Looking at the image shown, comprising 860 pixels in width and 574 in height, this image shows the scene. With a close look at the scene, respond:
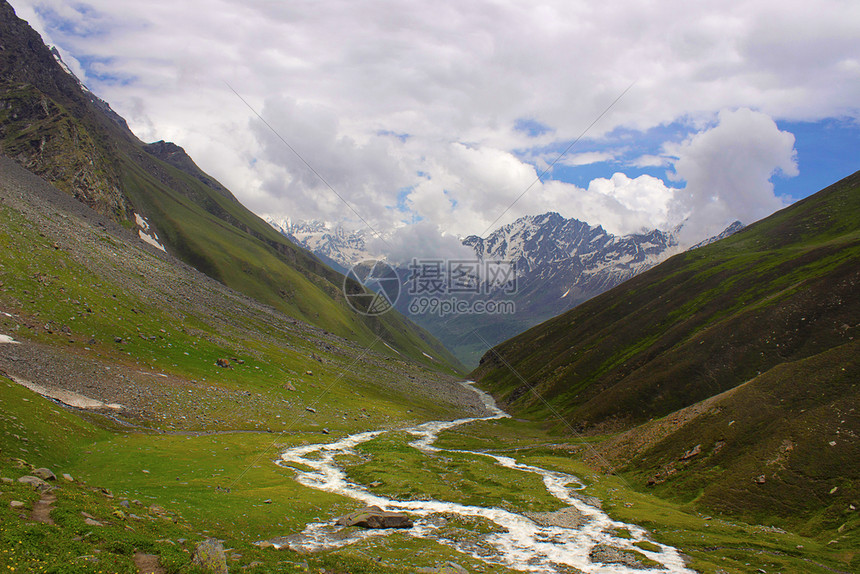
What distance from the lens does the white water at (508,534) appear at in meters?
26.5

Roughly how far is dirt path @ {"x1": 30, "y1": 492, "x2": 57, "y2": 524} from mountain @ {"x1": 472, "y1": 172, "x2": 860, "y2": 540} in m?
Answer: 48.7

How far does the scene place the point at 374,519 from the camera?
97.7 feet

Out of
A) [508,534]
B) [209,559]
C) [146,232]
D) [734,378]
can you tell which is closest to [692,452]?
[508,534]

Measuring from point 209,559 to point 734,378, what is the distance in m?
89.3

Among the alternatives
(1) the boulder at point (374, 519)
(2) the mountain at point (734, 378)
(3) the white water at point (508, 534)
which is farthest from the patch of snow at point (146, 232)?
(1) the boulder at point (374, 519)

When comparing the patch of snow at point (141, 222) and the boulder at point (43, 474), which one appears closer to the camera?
the boulder at point (43, 474)

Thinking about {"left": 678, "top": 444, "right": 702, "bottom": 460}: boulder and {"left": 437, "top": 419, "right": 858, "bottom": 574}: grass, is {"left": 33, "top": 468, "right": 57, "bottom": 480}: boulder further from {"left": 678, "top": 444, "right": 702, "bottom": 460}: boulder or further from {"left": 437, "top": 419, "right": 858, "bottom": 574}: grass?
{"left": 678, "top": 444, "right": 702, "bottom": 460}: boulder

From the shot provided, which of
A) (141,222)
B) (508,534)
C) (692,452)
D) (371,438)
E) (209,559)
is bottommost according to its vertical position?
(371,438)

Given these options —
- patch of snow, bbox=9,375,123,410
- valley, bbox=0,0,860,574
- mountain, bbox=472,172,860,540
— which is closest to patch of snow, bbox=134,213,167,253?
valley, bbox=0,0,860,574

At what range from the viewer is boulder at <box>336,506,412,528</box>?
29469 millimetres

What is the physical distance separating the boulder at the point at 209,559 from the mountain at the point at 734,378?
42.1 meters

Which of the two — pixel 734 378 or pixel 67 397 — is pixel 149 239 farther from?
pixel 734 378

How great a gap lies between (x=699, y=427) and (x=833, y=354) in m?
17.3

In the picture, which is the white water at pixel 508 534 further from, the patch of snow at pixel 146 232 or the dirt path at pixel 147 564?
the patch of snow at pixel 146 232
